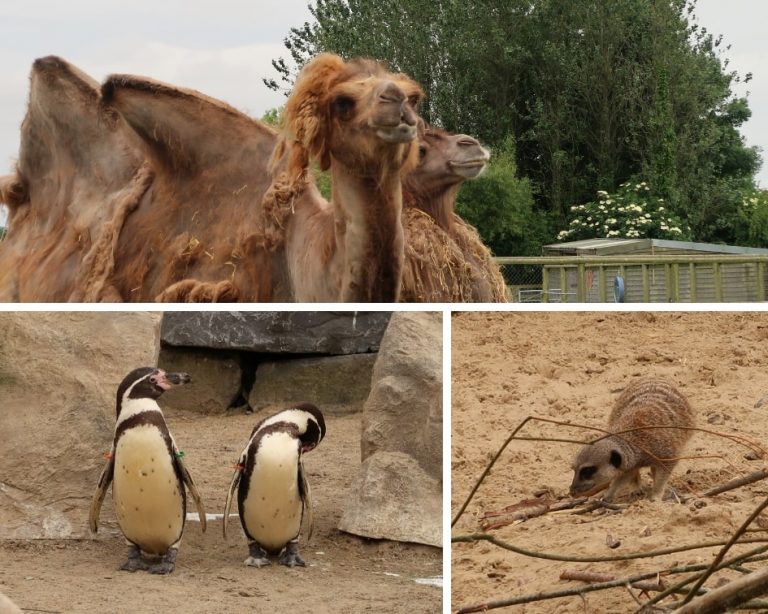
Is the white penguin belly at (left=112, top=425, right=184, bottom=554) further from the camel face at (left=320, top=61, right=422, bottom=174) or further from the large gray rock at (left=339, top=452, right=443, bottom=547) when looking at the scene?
the camel face at (left=320, top=61, right=422, bottom=174)

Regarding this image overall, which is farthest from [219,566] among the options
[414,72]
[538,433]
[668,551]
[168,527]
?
[414,72]

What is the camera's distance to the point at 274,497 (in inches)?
155

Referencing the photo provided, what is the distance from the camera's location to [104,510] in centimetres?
407

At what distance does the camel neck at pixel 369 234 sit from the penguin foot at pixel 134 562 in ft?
3.38

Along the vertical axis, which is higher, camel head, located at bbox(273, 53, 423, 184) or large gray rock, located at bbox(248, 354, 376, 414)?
camel head, located at bbox(273, 53, 423, 184)

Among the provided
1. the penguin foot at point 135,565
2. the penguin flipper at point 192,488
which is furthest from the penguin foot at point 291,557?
the penguin foot at point 135,565

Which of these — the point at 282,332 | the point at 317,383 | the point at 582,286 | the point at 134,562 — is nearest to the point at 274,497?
the point at 134,562

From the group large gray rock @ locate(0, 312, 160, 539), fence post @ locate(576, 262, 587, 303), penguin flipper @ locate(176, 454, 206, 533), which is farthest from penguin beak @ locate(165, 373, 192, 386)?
fence post @ locate(576, 262, 587, 303)

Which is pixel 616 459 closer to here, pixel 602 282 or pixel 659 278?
pixel 602 282

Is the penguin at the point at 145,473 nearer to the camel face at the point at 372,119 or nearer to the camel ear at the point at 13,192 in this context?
the camel face at the point at 372,119

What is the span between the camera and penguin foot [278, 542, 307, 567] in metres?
3.82

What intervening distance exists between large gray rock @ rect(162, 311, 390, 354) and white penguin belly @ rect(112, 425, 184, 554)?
970 millimetres

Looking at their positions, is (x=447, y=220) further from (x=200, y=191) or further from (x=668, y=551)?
(x=668, y=551)

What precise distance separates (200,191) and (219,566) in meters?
1.27
